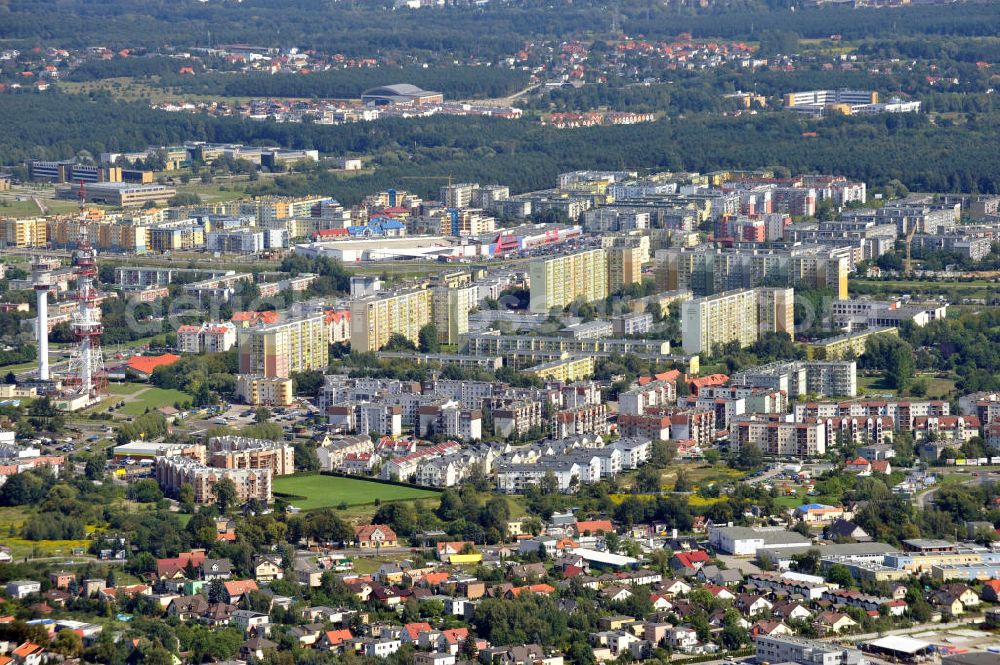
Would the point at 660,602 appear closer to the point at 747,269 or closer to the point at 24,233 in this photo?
the point at 747,269

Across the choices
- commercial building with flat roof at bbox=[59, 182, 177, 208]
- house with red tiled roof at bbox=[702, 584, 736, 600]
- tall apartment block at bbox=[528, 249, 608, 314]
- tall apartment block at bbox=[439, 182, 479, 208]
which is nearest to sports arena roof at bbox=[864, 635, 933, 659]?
house with red tiled roof at bbox=[702, 584, 736, 600]

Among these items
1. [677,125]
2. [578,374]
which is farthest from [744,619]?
[677,125]

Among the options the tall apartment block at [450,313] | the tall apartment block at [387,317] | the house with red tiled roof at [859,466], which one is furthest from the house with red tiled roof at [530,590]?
the tall apartment block at [450,313]

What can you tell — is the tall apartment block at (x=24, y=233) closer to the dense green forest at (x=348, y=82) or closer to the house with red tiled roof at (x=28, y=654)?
the dense green forest at (x=348, y=82)

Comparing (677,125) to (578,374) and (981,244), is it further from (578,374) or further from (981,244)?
(578,374)

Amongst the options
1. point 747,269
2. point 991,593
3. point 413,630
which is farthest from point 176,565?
point 747,269
